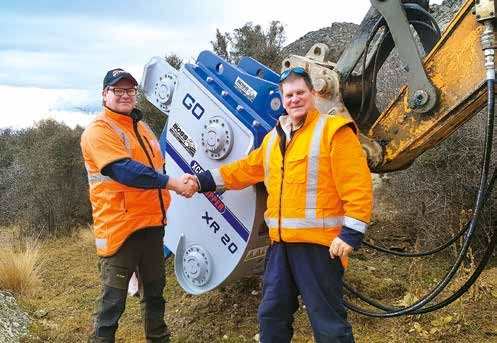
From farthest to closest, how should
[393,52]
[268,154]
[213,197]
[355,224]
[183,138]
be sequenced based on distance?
1. [393,52]
2. [183,138]
3. [213,197]
4. [268,154]
5. [355,224]

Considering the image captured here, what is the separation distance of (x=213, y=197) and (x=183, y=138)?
1.71 ft

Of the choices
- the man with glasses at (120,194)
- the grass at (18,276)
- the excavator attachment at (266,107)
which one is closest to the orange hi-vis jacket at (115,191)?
the man with glasses at (120,194)

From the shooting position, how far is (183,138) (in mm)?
4211

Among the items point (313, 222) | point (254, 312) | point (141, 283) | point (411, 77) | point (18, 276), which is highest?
point (411, 77)

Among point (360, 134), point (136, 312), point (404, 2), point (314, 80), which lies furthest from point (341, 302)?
point (136, 312)

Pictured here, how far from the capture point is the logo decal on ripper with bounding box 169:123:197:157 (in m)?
4.14

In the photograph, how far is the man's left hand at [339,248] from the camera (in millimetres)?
2848

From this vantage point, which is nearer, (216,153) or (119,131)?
(119,131)

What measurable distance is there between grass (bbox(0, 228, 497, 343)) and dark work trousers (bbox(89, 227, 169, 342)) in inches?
26.0

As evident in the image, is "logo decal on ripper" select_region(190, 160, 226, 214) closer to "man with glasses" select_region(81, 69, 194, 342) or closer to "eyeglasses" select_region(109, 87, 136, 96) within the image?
"man with glasses" select_region(81, 69, 194, 342)

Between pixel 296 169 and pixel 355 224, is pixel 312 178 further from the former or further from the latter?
pixel 355 224

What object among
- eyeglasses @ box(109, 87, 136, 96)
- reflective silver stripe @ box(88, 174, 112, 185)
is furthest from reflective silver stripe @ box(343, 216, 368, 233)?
eyeglasses @ box(109, 87, 136, 96)

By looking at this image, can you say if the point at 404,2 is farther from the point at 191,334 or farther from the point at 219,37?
the point at 219,37

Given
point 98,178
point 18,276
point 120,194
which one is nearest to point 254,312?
point 120,194
